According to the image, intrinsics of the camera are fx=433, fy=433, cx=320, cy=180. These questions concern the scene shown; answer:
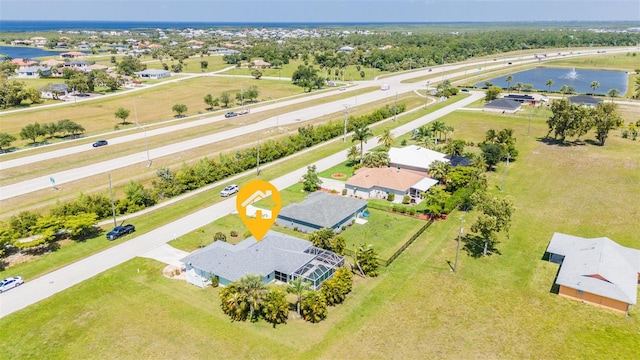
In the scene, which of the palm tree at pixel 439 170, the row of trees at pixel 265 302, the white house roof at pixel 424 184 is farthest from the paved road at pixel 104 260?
the palm tree at pixel 439 170

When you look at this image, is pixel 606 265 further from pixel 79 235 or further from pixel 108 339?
pixel 79 235

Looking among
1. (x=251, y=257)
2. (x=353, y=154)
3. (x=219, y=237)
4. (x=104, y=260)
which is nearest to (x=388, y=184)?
(x=353, y=154)

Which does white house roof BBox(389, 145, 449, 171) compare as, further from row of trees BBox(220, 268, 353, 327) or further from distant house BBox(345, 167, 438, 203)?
row of trees BBox(220, 268, 353, 327)

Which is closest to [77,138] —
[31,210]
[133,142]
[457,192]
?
[133,142]

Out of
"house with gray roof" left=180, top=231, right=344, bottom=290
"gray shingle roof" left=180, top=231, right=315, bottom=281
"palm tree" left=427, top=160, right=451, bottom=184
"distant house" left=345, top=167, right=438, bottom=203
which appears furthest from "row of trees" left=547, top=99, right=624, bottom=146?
"gray shingle roof" left=180, top=231, right=315, bottom=281

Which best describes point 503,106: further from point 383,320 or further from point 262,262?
point 383,320

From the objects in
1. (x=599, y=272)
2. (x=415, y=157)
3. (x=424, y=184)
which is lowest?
(x=599, y=272)

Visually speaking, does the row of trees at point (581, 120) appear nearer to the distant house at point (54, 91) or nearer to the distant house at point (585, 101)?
the distant house at point (585, 101)
